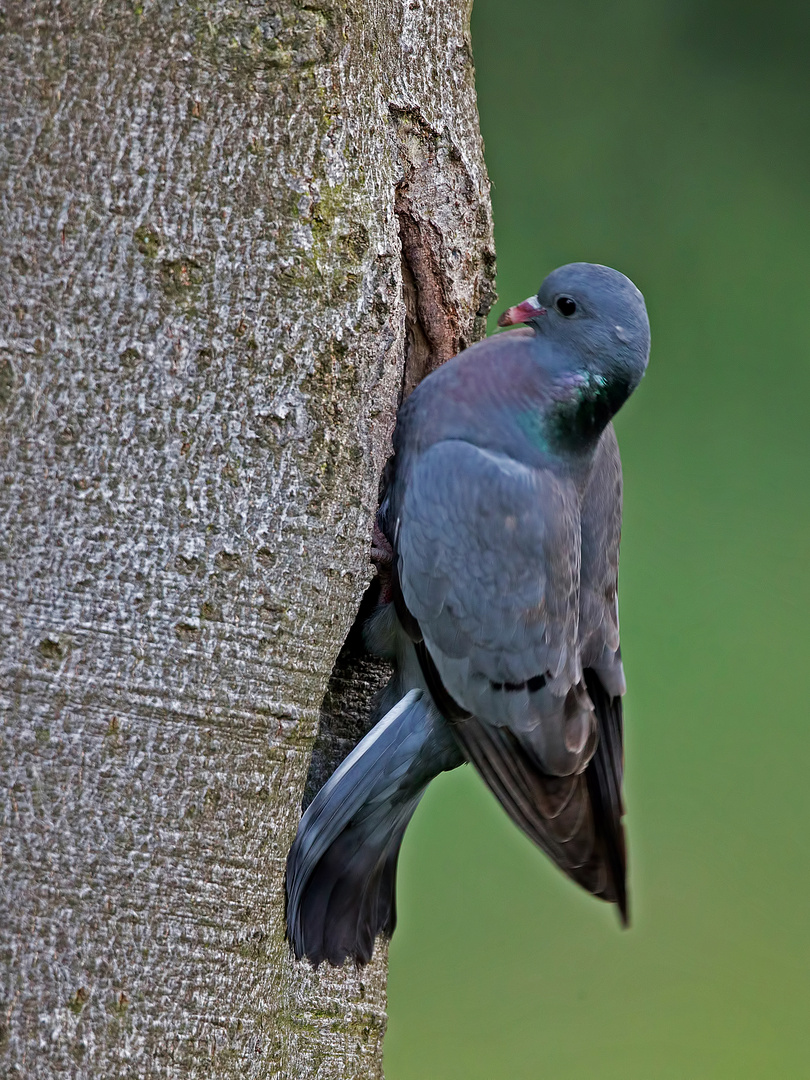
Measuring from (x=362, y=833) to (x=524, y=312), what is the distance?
2.29 ft

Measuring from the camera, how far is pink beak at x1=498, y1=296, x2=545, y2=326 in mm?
1499

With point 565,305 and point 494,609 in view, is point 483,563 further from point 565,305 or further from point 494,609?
point 565,305

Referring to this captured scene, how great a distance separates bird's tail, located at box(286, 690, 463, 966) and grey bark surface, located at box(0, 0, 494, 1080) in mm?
140

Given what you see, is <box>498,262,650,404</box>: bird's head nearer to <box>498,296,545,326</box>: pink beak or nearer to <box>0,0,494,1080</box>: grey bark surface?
<box>498,296,545,326</box>: pink beak

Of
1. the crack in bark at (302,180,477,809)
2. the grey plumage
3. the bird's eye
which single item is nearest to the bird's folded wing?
the grey plumage

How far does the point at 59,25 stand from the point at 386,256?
1.24 feet

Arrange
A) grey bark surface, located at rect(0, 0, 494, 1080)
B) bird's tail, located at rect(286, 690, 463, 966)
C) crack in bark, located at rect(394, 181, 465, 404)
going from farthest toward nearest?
1. crack in bark, located at rect(394, 181, 465, 404)
2. bird's tail, located at rect(286, 690, 463, 966)
3. grey bark surface, located at rect(0, 0, 494, 1080)

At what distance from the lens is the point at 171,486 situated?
3.63ft

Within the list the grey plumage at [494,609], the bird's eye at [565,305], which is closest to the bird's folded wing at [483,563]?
the grey plumage at [494,609]

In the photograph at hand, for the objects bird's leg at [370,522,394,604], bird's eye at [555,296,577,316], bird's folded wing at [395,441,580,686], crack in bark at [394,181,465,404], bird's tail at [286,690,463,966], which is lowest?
bird's tail at [286,690,463,966]

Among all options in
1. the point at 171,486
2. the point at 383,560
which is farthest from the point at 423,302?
the point at 171,486

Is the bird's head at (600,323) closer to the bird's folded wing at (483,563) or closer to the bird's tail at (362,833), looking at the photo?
the bird's folded wing at (483,563)

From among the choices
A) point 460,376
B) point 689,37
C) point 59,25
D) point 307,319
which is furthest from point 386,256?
point 689,37

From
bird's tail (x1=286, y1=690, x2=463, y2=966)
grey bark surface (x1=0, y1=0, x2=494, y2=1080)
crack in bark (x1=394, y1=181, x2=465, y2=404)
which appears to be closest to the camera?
grey bark surface (x1=0, y1=0, x2=494, y2=1080)
